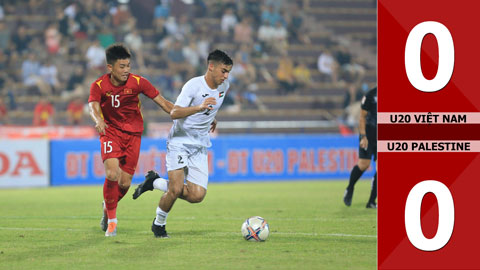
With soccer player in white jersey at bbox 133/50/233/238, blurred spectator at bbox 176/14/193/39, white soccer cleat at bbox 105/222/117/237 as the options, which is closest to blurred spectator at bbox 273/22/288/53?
blurred spectator at bbox 176/14/193/39

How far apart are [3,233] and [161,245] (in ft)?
8.04

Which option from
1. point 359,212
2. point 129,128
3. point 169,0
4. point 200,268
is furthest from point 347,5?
point 200,268

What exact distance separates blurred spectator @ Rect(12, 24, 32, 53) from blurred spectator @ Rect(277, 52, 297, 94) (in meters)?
8.13

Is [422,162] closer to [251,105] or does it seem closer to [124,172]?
[124,172]

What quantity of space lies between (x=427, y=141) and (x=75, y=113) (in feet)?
58.0

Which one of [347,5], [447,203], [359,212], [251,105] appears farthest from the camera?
[347,5]

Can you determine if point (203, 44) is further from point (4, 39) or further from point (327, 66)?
point (4, 39)

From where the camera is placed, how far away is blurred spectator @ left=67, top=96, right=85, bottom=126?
2190cm

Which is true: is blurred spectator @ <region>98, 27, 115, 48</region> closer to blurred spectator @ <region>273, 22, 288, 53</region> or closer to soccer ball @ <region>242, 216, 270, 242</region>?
blurred spectator @ <region>273, 22, 288, 53</region>

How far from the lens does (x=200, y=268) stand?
6.61 metres

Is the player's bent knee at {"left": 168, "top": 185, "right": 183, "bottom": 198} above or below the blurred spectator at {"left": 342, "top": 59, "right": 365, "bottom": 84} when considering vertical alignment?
above

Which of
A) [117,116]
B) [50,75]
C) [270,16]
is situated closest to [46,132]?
[50,75]

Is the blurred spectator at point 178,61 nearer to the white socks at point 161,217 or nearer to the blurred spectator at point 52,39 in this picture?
the blurred spectator at point 52,39

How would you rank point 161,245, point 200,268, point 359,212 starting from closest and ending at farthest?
1. point 200,268
2. point 161,245
3. point 359,212
